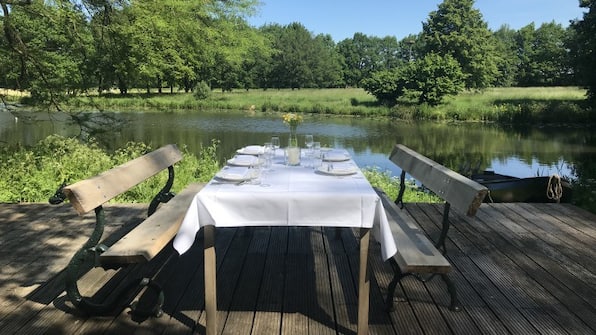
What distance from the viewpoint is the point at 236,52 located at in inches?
992

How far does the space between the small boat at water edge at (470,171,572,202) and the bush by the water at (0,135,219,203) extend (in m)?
4.68

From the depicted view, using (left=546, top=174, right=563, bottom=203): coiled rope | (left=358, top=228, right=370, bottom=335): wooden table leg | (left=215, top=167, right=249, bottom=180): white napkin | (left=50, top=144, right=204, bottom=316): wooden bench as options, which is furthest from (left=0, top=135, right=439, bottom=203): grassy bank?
(left=358, top=228, right=370, bottom=335): wooden table leg

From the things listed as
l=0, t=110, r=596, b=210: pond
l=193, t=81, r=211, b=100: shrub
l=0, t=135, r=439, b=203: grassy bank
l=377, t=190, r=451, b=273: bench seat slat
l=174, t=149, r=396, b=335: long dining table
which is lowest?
l=0, t=110, r=596, b=210: pond

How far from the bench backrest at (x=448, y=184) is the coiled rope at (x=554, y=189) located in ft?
9.61

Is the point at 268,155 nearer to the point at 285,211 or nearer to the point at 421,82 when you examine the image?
the point at 285,211

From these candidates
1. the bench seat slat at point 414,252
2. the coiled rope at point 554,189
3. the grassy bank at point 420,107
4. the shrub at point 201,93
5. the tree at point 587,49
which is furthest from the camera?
the shrub at point 201,93

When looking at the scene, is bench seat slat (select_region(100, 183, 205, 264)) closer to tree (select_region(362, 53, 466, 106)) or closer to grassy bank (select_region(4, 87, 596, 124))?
grassy bank (select_region(4, 87, 596, 124))

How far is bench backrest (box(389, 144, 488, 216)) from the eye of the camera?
246 cm

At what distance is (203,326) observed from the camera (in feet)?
8.64

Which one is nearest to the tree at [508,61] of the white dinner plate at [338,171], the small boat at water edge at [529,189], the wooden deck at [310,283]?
the small boat at water edge at [529,189]

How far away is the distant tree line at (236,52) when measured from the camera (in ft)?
25.8

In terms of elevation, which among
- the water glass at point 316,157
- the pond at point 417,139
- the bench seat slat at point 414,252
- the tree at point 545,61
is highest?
the tree at point 545,61

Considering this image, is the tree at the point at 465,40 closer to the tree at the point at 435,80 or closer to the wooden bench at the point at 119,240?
the tree at the point at 435,80

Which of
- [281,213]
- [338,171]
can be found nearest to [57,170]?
[338,171]
